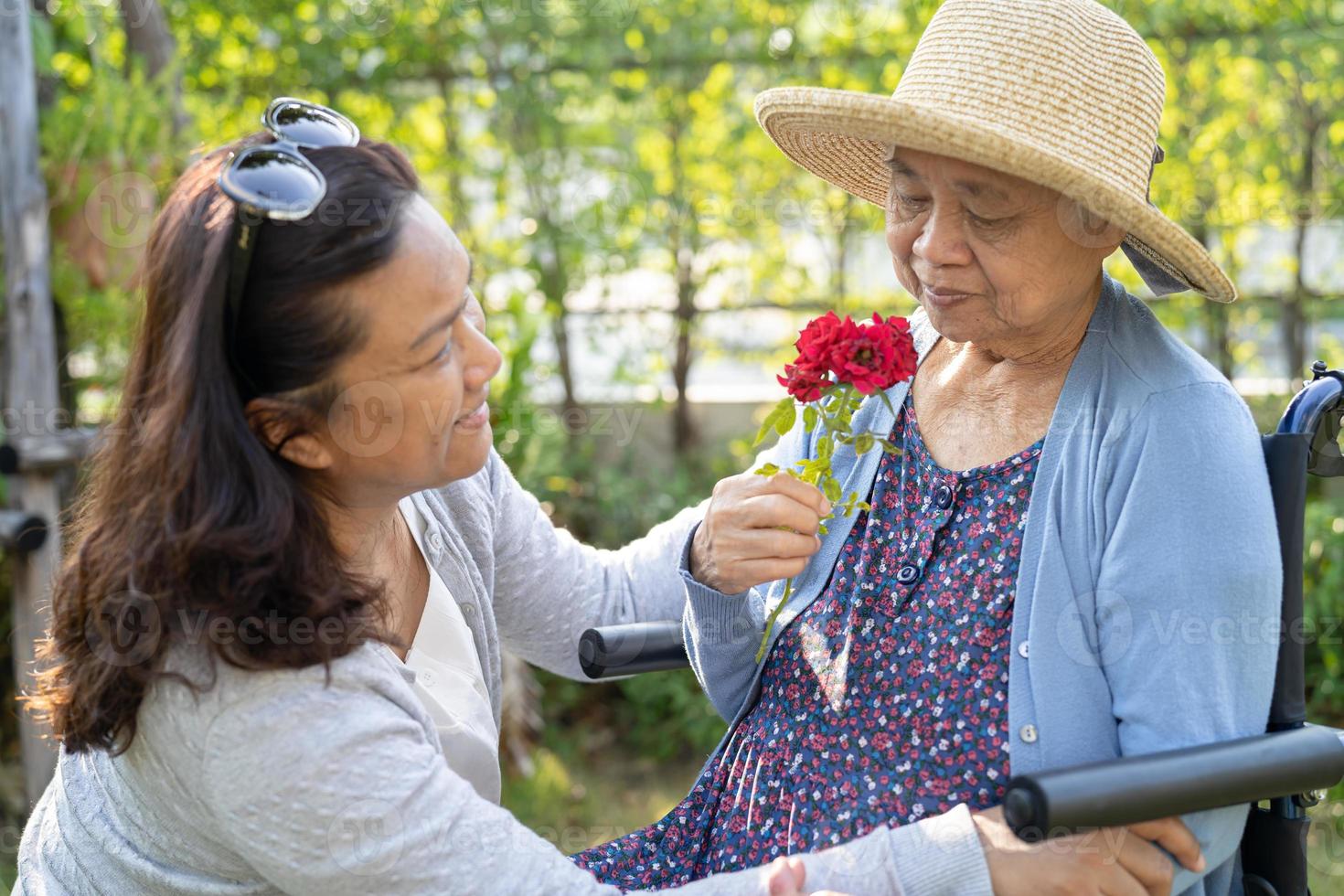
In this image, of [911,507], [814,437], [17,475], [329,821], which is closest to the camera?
[329,821]

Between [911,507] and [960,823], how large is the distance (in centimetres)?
49

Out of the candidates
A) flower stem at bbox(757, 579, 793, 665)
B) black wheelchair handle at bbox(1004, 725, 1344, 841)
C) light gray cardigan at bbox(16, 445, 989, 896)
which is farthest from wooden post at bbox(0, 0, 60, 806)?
black wheelchair handle at bbox(1004, 725, 1344, 841)

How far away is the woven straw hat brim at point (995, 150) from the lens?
5.53 feet

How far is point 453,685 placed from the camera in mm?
1944

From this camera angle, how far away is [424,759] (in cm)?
159

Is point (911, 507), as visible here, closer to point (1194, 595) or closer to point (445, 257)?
point (1194, 595)

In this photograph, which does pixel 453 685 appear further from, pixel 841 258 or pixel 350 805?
pixel 841 258

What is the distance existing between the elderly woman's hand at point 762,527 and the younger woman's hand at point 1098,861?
0.47 metres

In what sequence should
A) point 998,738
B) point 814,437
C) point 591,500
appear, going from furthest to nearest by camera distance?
point 591,500, point 814,437, point 998,738

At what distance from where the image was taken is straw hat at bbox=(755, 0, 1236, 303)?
1706 mm

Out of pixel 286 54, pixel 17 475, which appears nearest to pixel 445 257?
pixel 17 475

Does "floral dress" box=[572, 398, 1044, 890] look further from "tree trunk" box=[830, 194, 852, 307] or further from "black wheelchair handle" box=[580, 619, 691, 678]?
"tree trunk" box=[830, 194, 852, 307]

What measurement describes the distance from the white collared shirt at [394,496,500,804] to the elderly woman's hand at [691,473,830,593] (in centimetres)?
39

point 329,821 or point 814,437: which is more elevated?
point 814,437
